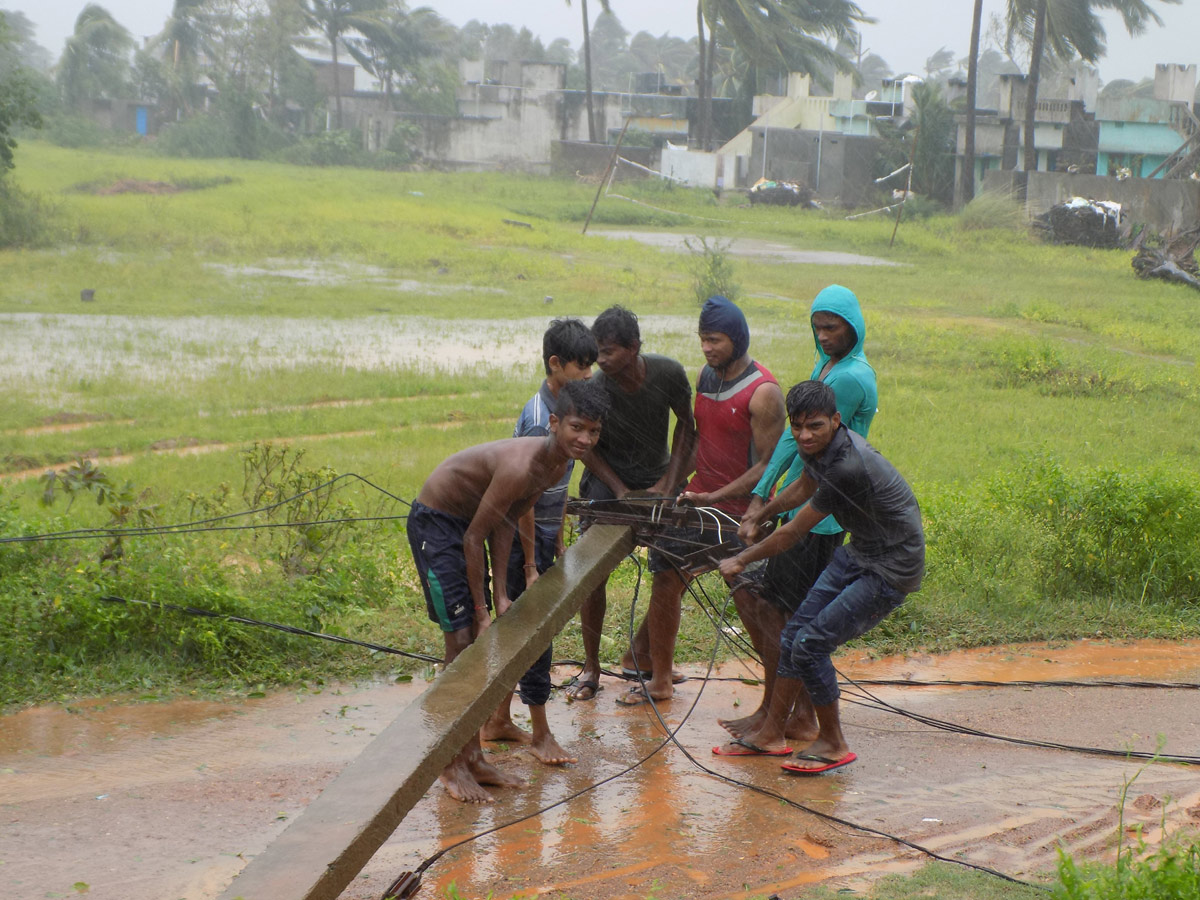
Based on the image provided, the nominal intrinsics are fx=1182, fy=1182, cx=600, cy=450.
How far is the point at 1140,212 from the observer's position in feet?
86.5

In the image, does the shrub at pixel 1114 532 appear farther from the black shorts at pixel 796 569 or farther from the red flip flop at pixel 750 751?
the red flip flop at pixel 750 751

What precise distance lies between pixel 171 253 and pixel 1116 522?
1744 cm

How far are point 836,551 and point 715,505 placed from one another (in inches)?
22.6

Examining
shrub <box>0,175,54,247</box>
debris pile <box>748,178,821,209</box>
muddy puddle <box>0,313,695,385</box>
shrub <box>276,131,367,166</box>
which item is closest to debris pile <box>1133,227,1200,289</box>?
muddy puddle <box>0,313,695,385</box>

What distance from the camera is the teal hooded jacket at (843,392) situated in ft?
14.5

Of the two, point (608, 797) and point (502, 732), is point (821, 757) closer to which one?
point (608, 797)

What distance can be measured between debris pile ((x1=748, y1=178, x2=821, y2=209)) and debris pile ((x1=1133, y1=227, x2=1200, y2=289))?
9.89m

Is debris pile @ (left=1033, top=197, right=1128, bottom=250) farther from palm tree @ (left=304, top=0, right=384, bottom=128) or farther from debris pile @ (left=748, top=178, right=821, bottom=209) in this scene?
palm tree @ (left=304, top=0, right=384, bottom=128)

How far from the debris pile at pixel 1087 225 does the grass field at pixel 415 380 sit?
3.01 feet

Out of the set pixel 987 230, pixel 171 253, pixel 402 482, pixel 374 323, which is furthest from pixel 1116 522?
pixel 987 230

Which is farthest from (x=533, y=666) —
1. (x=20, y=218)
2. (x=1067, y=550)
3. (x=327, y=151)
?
(x=327, y=151)

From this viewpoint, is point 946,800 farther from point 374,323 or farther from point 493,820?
point 374,323

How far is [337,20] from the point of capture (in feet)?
119

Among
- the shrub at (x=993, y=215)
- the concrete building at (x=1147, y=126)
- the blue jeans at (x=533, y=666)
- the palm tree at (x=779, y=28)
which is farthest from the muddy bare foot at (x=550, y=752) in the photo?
the concrete building at (x=1147, y=126)
